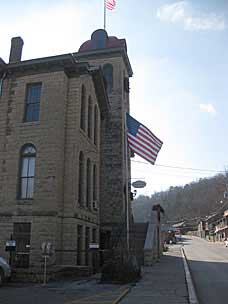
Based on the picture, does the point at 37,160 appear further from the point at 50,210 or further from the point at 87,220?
the point at 87,220

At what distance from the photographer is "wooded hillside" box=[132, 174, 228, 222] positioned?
343 ft

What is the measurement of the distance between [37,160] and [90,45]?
17.9 m

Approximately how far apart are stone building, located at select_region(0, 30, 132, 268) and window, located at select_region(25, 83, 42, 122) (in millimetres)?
55

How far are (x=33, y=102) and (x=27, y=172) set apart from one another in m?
4.02

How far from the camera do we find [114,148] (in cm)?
2881

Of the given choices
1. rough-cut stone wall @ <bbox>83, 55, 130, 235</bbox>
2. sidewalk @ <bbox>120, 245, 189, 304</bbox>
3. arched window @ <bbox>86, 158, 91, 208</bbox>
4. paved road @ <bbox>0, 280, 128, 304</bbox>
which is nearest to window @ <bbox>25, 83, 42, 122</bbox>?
arched window @ <bbox>86, 158, 91, 208</bbox>

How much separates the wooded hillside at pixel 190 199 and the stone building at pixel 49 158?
7520cm

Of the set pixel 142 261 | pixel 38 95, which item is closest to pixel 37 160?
pixel 38 95

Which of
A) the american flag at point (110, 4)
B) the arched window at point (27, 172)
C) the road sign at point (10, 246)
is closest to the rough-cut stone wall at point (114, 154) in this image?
the american flag at point (110, 4)

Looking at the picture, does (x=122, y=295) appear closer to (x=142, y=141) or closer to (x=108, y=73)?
(x=142, y=141)

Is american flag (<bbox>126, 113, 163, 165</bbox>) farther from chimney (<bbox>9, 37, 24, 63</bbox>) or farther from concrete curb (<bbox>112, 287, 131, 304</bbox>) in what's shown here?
chimney (<bbox>9, 37, 24, 63</bbox>)

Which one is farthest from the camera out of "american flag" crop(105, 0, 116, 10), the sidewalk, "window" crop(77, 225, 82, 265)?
"american flag" crop(105, 0, 116, 10)

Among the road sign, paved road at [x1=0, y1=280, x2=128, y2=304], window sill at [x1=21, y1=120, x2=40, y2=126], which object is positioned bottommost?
paved road at [x1=0, y1=280, x2=128, y2=304]

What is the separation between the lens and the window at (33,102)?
768 inches
